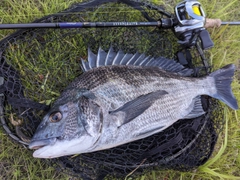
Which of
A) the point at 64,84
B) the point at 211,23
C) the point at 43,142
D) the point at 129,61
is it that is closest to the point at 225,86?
the point at 211,23

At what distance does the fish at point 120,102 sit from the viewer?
2008mm

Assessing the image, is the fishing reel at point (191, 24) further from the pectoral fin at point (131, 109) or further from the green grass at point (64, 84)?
the pectoral fin at point (131, 109)

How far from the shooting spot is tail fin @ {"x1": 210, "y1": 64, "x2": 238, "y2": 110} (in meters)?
2.68

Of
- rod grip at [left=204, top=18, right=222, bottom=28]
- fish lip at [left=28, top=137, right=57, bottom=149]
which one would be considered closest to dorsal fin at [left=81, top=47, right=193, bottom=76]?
rod grip at [left=204, top=18, right=222, bottom=28]

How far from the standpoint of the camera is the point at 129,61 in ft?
8.30

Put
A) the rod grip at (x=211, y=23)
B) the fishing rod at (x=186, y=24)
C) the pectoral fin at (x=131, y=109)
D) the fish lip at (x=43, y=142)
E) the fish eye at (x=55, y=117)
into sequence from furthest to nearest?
the rod grip at (x=211, y=23)
the fishing rod at (x=186, y=24)
the pectoral fin at (x=131, y=109)
the fish eye at (x=55, y=117)
the fish lip at (x=43, y=142)

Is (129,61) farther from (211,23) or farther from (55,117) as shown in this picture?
(211,23)

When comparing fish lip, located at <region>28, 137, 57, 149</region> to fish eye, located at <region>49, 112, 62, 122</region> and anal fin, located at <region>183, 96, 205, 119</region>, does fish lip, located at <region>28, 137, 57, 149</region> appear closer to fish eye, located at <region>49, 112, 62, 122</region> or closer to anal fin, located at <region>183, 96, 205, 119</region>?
fish eye, located at <region>49, 112, 62, 122</region>

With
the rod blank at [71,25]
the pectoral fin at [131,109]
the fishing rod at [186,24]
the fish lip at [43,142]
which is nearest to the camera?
the fish lip at [43,142]

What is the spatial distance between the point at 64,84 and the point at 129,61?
719 millimetres

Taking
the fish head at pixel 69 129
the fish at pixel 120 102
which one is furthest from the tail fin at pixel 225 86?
the fish head at pixel 69 129

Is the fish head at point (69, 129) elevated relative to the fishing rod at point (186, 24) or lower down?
lower down

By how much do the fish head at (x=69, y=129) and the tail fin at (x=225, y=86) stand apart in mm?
1306

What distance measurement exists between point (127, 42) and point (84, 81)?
83 cm
